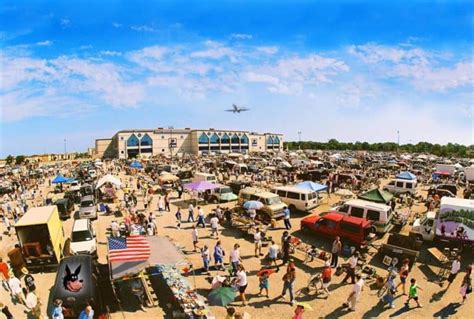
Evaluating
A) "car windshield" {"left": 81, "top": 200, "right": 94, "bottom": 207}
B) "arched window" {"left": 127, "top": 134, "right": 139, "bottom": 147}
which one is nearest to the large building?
"arched window" {"left": 127, "top": 134, "right": 139, "bottom": 147}

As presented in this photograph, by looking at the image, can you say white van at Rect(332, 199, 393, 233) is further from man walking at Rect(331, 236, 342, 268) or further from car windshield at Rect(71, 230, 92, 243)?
car windshield at Rect(71, 230, 92, 243)

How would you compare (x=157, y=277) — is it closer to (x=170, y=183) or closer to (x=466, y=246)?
(x=466, y=246)

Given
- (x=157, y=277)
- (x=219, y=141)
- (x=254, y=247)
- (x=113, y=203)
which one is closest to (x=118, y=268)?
(x=157, y=277)

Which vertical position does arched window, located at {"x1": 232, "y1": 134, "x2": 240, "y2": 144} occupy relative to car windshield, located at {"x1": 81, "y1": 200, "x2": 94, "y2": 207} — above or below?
above

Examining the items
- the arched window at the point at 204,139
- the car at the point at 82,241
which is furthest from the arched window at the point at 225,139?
the car at the point at 82,241

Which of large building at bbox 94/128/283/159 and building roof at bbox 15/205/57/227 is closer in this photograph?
building roof at bbox 15/205/57/227

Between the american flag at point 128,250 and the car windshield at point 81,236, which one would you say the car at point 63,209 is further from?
the american flag at point 128,250
